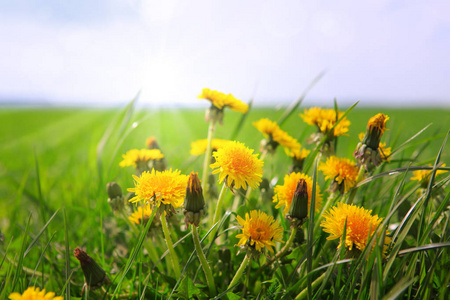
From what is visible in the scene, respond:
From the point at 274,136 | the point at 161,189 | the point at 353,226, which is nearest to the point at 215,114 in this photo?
the point at 274,136

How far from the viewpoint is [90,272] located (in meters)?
0.83

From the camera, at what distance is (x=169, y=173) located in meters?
0.79

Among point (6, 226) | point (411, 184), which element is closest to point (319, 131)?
point (411, 184)

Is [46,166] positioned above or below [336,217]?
below

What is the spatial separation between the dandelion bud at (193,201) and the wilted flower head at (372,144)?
45 centimetres

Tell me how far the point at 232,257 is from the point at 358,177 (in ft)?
1.49

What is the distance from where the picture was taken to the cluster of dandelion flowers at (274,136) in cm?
113

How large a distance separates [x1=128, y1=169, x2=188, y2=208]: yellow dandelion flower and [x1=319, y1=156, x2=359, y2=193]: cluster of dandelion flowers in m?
0.41

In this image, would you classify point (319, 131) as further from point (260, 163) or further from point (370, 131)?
point (260, 163)

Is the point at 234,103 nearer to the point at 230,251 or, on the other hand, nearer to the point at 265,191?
the point at 265,191

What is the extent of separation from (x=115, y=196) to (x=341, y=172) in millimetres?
656

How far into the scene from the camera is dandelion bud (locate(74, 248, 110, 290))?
80 centimetres

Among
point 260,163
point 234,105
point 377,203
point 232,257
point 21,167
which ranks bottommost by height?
point 21,167

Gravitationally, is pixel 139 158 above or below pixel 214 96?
below
